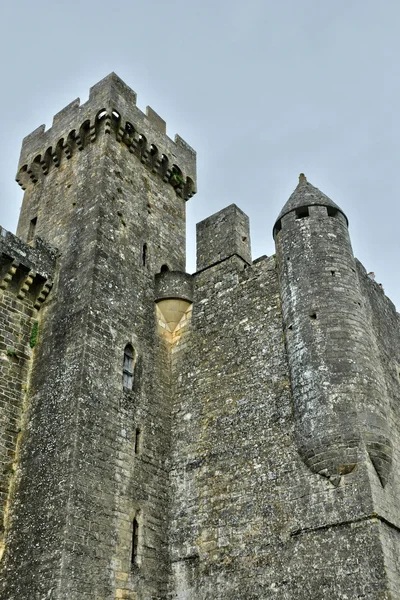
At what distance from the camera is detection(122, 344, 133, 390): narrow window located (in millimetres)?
10797

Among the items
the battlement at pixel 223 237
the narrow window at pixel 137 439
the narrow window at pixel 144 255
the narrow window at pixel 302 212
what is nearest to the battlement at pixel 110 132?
the battlement at pixel 223 237

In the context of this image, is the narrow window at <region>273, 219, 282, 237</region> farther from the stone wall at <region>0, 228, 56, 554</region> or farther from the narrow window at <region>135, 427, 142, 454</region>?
the narrow window at <region>135, 427, 142, 454</region>

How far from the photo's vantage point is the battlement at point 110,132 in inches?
530

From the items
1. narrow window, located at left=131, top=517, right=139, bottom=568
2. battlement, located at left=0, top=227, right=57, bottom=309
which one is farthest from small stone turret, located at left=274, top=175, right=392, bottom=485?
battlement, located at left=0, top=227, right=57, bottom=309

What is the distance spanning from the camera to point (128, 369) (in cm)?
1098

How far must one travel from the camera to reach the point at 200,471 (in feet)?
34.0

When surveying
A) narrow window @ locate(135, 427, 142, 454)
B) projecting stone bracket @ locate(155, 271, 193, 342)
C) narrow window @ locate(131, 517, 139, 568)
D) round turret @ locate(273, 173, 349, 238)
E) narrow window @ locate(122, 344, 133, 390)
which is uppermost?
round turret @ locate(273, 173, 349, 238)

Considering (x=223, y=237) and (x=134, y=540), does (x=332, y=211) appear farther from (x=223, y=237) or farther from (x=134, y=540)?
(x=134, y=540)

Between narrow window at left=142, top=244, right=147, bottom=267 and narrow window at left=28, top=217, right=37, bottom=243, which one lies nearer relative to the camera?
narrow window at left=142, top=244, right=147, bottom=267

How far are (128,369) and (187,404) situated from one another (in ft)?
4.37

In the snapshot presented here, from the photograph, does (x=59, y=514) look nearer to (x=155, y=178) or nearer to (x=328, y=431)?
(x=328, y=431)

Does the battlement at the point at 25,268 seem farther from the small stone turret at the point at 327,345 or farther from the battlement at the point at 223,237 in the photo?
the small stone turret at the point at 327,345

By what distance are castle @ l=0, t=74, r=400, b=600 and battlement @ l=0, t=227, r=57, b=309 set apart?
29mm

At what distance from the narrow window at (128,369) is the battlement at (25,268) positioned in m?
2.00
